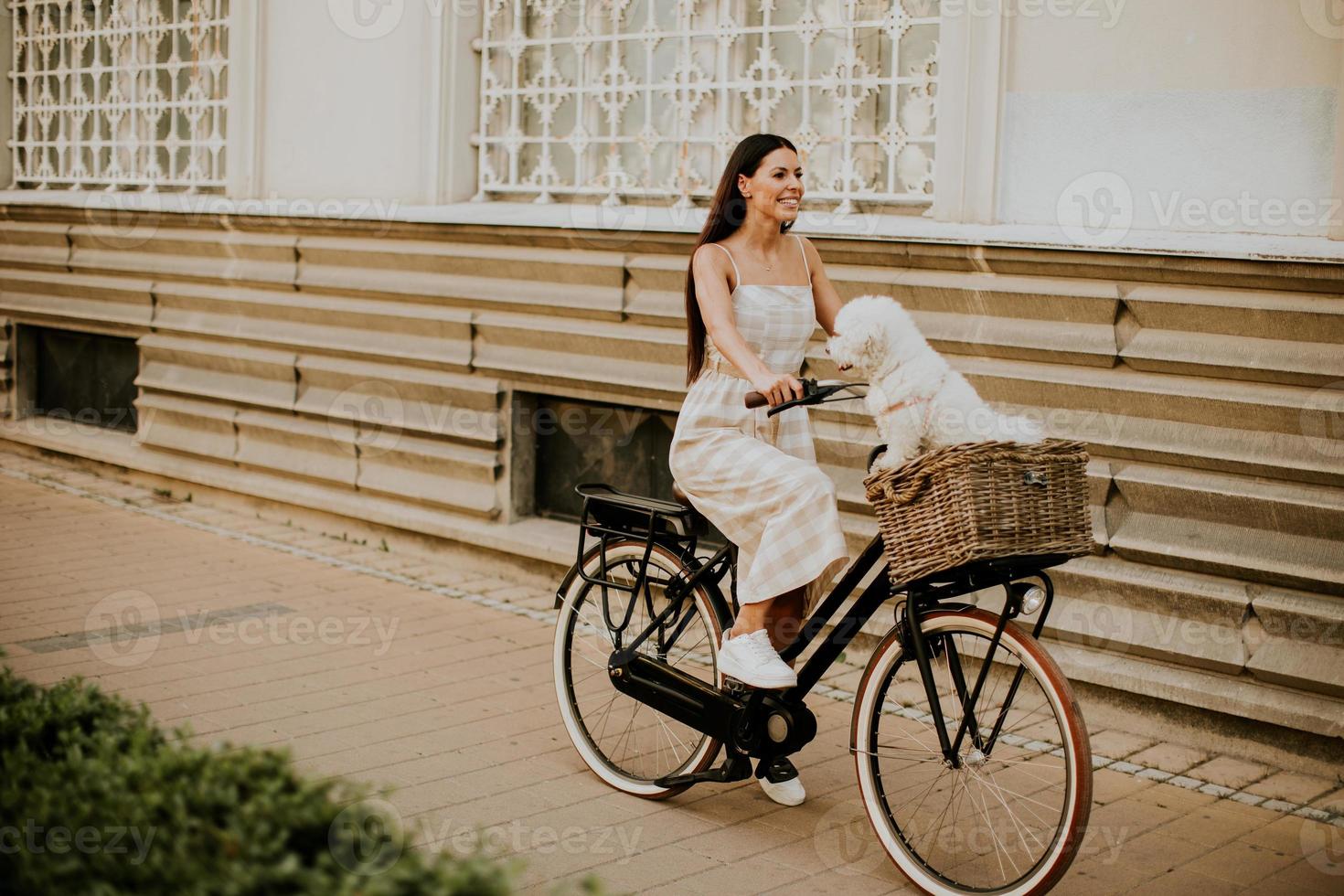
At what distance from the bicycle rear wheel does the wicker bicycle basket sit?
3.52ft

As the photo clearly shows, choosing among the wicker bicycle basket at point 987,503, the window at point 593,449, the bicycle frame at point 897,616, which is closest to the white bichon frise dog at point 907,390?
the wicker bicycle basket at point 987,503

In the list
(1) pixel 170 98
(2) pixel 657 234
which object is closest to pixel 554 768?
(2) pixel 657 234

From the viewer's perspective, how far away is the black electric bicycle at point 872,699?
4102mm

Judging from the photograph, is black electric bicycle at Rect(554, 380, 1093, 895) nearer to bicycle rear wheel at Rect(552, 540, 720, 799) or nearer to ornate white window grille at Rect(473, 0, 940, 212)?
bicycle rear wheel at Rect(552, 540, 720, 799)

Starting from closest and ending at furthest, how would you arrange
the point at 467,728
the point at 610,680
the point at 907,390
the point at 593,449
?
the point at 907,390 < the point at 610,680 < the point at 467,728 < the point at 593,449

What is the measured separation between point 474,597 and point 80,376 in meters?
5.39

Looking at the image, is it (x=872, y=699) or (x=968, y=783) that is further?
(x=968, y=783)

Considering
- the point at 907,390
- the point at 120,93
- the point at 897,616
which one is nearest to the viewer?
the point at 907,390

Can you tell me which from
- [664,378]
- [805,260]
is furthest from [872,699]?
[664,378]

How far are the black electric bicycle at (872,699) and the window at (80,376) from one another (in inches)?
271

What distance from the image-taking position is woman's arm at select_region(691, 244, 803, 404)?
167 inches

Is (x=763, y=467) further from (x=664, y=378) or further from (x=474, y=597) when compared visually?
(x=474, y=597)

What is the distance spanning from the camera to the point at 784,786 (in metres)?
5.10
